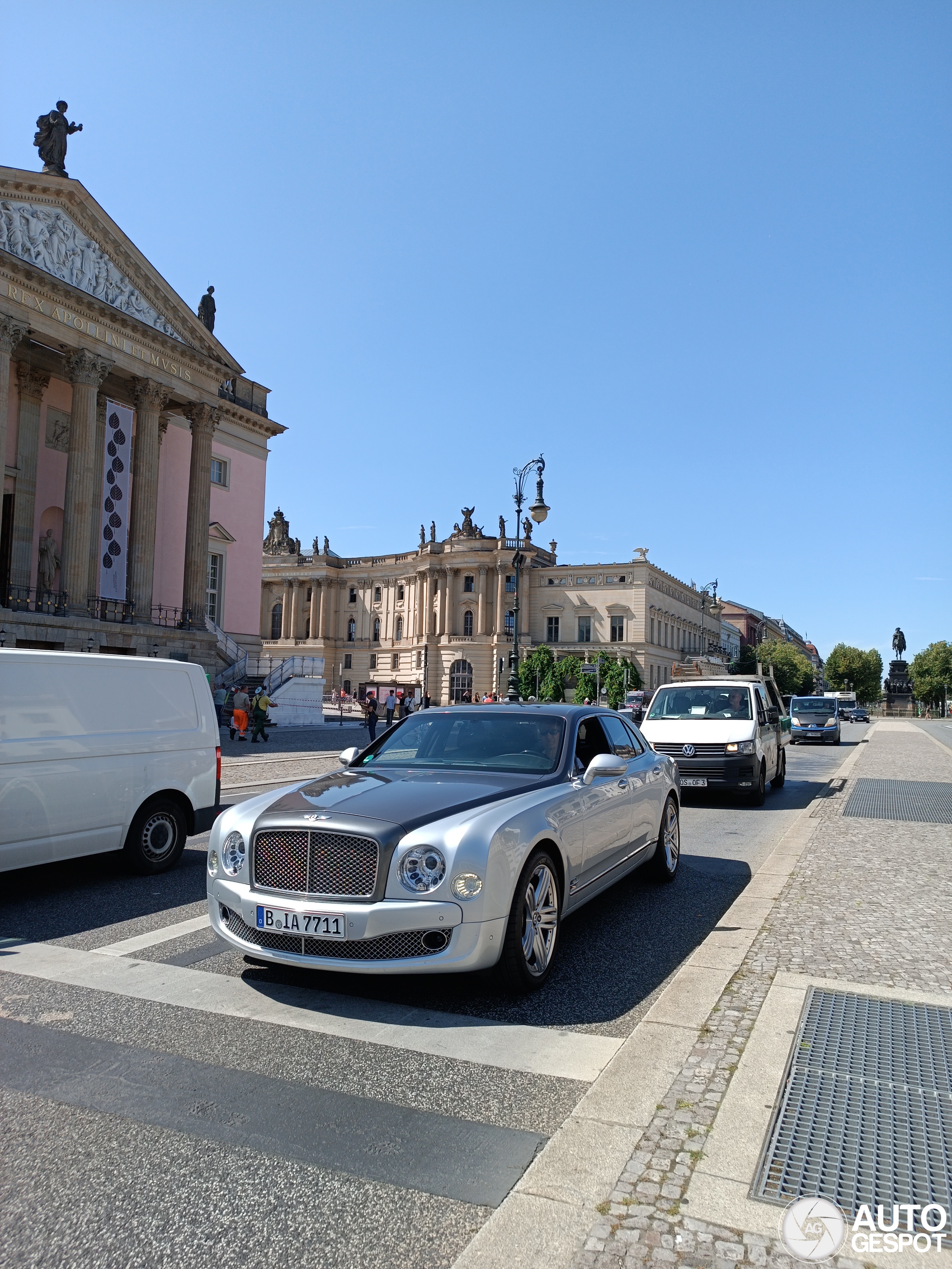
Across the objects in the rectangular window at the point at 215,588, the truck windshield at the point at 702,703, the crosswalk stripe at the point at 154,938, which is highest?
the rectangular window at the point at 215,588

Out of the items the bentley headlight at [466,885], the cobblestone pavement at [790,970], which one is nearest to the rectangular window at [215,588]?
the cobblestone pavement at [790,970]

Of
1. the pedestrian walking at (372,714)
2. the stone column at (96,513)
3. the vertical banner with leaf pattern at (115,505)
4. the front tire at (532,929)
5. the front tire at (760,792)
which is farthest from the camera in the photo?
the vertical banner with leaf pattern at (115,505)

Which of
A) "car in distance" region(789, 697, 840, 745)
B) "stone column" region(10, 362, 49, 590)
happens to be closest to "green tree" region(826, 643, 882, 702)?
"car in distance" region(789, 697, 840, 745)

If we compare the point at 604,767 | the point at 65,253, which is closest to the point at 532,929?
the point at 604,767

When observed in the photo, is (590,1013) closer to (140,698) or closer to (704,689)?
(140,698)

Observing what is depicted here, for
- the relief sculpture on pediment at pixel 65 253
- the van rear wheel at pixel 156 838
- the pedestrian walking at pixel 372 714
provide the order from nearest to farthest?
1. the van rear wheel at pixel 156 838
2. the relief sculpture on pediment at pixel 65 253
3. the pedestrian walking at pixel 372 714

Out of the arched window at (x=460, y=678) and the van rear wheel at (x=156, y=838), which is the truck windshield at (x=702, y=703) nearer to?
the van rear wheel at (x=156, y=838)

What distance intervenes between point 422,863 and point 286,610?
107m

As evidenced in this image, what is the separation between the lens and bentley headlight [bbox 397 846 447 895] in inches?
172

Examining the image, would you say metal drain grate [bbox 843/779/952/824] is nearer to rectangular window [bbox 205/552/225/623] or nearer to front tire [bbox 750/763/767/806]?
front tire [bbox 750/763/767/806]

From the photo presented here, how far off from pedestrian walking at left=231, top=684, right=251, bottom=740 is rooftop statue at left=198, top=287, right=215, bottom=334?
62.2ft

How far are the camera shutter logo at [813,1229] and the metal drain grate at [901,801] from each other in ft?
30.6

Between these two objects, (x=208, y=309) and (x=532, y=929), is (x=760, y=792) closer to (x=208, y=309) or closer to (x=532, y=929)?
(x=532, y=929)

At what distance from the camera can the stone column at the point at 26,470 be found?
29922 mm
